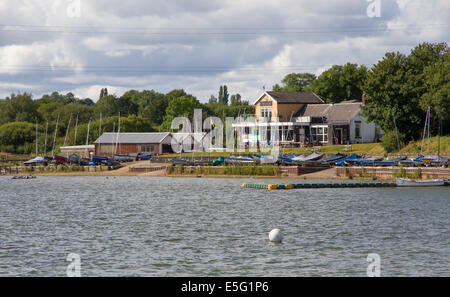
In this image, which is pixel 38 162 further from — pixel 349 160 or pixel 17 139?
pixel 349 160

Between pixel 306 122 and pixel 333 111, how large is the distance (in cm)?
562

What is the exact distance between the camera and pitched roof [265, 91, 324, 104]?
10956cm

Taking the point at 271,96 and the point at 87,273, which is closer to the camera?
the point at 87,273

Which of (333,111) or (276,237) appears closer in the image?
(276,237)

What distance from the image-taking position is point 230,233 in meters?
31.9

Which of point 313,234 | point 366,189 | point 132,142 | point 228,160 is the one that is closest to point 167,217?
point 313,234

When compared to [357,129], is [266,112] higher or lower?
higher

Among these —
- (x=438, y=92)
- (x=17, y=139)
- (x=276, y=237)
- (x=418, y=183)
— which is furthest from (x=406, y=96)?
(x=17, y=139)

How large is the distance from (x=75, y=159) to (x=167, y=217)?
7126 cm

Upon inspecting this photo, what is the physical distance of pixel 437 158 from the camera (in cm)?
6312

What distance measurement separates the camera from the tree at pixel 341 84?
4948 inches

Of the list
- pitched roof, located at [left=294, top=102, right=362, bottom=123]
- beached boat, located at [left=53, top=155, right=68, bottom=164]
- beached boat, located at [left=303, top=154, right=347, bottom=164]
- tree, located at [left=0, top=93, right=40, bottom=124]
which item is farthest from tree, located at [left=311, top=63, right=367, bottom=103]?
tree, located at [left=0, top=93, right=40, bottom=124]

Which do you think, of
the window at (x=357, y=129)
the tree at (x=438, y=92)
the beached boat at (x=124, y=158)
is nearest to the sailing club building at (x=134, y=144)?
the beached boat at (x=124, y=158)
